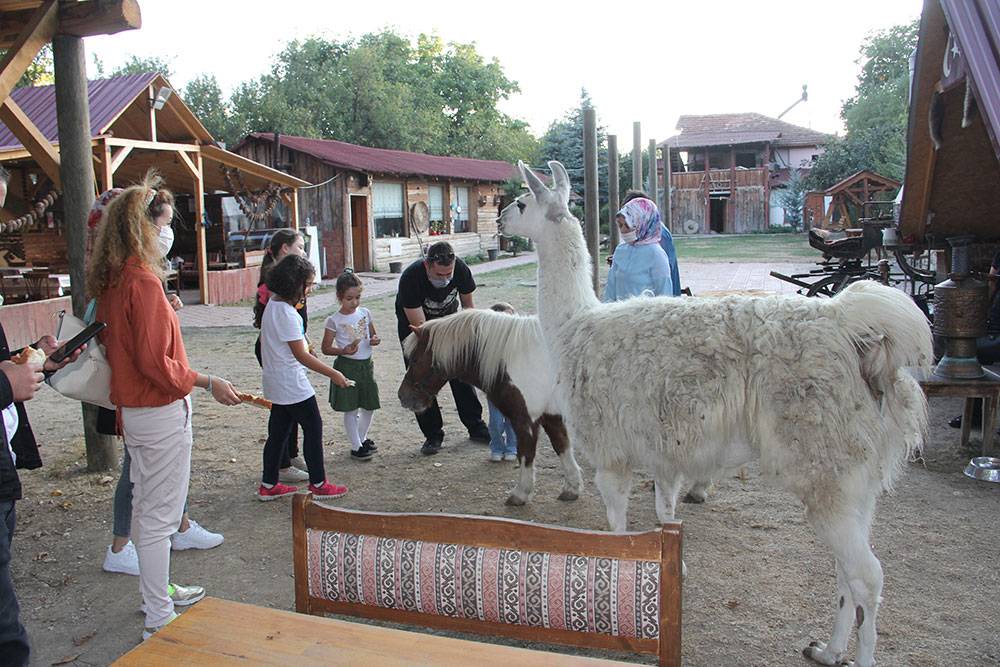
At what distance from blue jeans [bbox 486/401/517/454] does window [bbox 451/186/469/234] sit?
81.7ft

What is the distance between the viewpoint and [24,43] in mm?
5504

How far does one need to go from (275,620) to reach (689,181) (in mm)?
47438

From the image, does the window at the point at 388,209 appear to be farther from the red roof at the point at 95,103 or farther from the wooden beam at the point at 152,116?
the red roof at the point at 95,103

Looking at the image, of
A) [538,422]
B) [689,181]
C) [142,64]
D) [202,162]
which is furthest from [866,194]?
[142,64]

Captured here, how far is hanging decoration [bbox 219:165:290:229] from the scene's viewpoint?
754 inches

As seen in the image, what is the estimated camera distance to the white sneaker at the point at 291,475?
5679mm

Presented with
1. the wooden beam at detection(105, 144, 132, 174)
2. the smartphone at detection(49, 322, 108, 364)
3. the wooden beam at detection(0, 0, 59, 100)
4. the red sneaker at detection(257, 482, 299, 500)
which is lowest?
the red sneaker at detection(257, 482, 299, 500)

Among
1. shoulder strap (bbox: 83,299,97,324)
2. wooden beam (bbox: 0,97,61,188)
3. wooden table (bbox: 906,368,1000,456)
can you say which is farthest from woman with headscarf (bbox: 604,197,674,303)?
wooden beam (bbox: 0,97,61,188)

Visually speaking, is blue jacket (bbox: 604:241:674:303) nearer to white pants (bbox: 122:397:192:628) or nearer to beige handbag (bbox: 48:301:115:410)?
white pants (bbox: 122:397:192:628)

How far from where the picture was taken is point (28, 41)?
5.50 meters

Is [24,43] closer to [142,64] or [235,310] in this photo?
[235,310]

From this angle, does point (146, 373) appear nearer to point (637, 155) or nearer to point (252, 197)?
point (637, 155)

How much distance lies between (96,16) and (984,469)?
7.07 meters

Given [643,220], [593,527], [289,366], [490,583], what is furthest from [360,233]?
[490,583]
